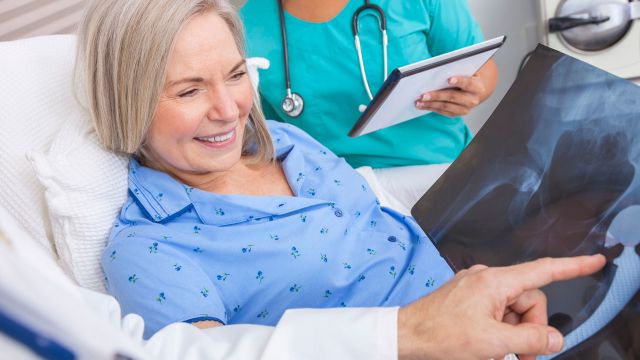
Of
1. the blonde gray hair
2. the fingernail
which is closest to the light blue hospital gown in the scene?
the blonde gray hair

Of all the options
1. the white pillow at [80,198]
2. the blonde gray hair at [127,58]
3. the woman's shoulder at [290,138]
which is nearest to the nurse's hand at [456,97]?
the woman's shoulder at [290,138]

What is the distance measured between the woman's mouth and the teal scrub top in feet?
1.78

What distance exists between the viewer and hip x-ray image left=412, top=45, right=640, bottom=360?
0.78 meters

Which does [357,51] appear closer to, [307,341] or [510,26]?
[510,26]

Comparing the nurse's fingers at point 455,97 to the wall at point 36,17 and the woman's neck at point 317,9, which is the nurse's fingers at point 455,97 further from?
the wall at point 36,17

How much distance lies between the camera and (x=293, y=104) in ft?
5.36

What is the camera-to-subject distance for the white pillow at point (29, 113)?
1.15 m

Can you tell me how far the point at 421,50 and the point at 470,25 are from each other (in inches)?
5.3

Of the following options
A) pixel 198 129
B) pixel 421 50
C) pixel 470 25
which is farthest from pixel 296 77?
pixel 198 129

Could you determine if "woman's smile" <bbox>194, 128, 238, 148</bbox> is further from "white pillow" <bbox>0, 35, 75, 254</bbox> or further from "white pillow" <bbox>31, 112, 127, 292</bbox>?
"white pillow" <bbox>0, 35, 75, 254</bbox>

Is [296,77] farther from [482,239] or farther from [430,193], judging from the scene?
[482,239]

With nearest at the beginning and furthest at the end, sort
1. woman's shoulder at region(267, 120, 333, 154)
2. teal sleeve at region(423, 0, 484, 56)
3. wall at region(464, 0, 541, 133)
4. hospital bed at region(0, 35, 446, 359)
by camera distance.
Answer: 1. hospital bed at region(0, 35, 446, 359)
2. woman's shoulder at region(267, 120, 333, 154)
3. teal sleeve at region(423, 0, 484, 56)
4. wall at region(464, 0, 541, 133)

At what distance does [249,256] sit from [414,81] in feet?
1.66

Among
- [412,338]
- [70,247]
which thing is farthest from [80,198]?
[412,338]
